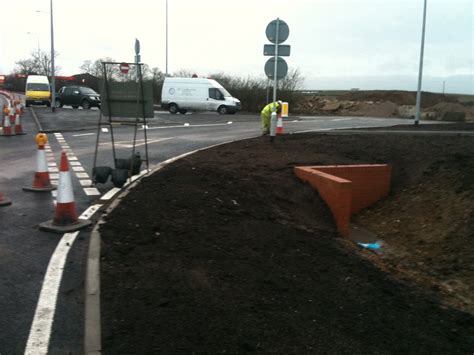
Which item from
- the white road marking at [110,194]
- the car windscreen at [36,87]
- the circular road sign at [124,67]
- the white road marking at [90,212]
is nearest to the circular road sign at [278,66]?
the circular road sign at [124,67]

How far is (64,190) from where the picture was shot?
19.1 feet

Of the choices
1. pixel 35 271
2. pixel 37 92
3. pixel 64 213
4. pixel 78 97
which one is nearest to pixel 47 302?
pixel 35 271

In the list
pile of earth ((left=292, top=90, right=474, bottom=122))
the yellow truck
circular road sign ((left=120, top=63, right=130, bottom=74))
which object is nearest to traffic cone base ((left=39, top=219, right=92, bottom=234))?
circular road sign ((left=120, top=63, right=130, bottom=74))

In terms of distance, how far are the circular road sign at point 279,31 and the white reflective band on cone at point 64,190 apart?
26.3ft

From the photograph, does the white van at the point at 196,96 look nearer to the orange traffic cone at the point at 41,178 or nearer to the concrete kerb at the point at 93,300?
the orange traffic cone at the point at 41,178

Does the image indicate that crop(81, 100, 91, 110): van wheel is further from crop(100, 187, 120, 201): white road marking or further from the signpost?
crop(100, 187, 120, 201): white road marking

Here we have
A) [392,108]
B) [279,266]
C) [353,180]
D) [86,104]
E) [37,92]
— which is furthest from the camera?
[392,108]

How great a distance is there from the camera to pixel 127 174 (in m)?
7.91

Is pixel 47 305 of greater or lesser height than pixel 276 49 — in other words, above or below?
below

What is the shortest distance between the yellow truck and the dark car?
296 cm

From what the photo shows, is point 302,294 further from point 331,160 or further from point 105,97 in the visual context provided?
point 331,160

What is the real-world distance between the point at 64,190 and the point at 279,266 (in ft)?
9.22

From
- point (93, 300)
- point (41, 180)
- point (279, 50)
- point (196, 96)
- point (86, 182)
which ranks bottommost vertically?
point (93, 300)

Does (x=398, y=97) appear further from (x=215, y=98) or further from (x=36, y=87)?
(x=36, y=87)
